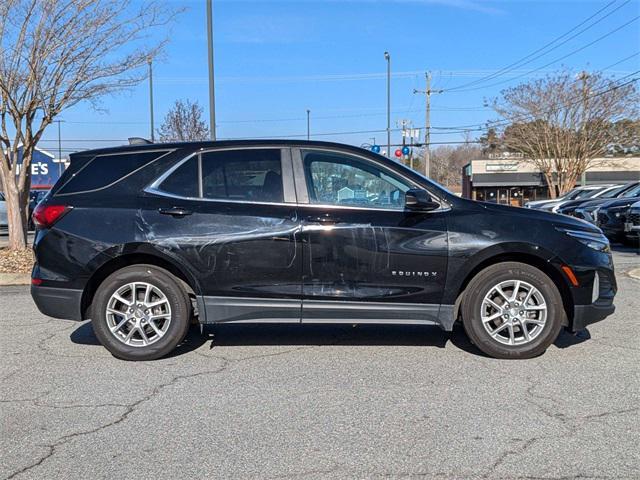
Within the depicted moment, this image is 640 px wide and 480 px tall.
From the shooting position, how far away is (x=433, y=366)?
5074 mm

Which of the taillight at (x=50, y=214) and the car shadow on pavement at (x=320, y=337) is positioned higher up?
the taillight at (x=50, y=214)

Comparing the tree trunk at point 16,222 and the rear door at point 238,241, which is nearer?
the rear door at point 238,241

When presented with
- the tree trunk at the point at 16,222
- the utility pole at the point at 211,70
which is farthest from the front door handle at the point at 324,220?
the utility pole at the point at 211,70

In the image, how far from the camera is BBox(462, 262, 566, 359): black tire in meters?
5.11

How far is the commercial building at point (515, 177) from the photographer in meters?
47.3

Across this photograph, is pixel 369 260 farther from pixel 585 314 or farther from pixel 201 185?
pixel 585 314

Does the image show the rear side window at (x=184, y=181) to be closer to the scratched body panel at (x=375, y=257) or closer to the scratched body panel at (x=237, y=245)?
the scratched body panel at (x=237, y=245)

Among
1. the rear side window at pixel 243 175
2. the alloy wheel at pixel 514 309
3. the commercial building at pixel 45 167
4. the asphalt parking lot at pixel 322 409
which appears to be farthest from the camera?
the commercial building at pixel 45 167

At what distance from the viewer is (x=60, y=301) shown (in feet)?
17.2

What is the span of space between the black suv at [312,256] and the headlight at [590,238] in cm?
1

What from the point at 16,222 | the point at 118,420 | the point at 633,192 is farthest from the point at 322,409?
the point at 633,192

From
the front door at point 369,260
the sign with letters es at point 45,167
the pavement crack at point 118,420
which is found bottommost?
the pavement crack at point 118,420

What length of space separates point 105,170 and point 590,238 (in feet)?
14.2

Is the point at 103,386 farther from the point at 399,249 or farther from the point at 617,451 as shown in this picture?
the point at 617,451
